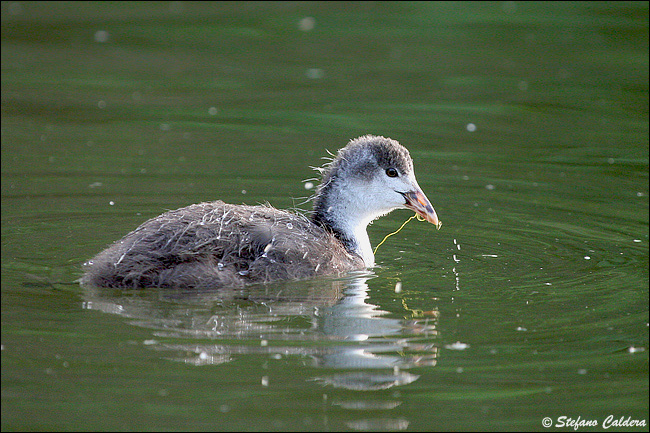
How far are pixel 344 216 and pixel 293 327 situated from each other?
234 cm

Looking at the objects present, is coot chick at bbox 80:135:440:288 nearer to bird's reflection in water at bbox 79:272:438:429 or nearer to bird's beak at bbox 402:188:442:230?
bird's beak at bbox 402:188:442:230

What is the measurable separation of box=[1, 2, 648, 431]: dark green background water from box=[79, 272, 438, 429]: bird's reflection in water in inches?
1.0

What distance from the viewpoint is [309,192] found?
1259cm

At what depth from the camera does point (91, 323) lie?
7.87 metres

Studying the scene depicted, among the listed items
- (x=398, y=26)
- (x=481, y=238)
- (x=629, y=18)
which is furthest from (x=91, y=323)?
(x=629, y=18)

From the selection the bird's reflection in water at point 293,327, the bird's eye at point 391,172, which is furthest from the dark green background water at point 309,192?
the bird's eye at point 391,172

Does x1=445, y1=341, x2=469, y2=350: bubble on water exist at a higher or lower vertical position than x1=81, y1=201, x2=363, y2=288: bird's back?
lower

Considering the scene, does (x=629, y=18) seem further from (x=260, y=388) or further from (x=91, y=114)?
(x=260, y=388)

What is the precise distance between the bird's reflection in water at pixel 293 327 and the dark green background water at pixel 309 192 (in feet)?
0.08

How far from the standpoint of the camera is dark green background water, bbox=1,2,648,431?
696 cm

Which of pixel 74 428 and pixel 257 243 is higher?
pixel 257 243

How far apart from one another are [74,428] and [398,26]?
534 inches

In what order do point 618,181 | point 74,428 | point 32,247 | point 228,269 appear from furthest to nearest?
point 618,181
point 32,247
point 228,269
point 74,428

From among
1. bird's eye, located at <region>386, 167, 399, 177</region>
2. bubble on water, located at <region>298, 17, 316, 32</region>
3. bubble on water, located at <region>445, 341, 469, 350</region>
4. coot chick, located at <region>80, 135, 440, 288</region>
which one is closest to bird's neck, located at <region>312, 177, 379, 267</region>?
coot chick, located at <region>80, 135, 440, 288</region>
